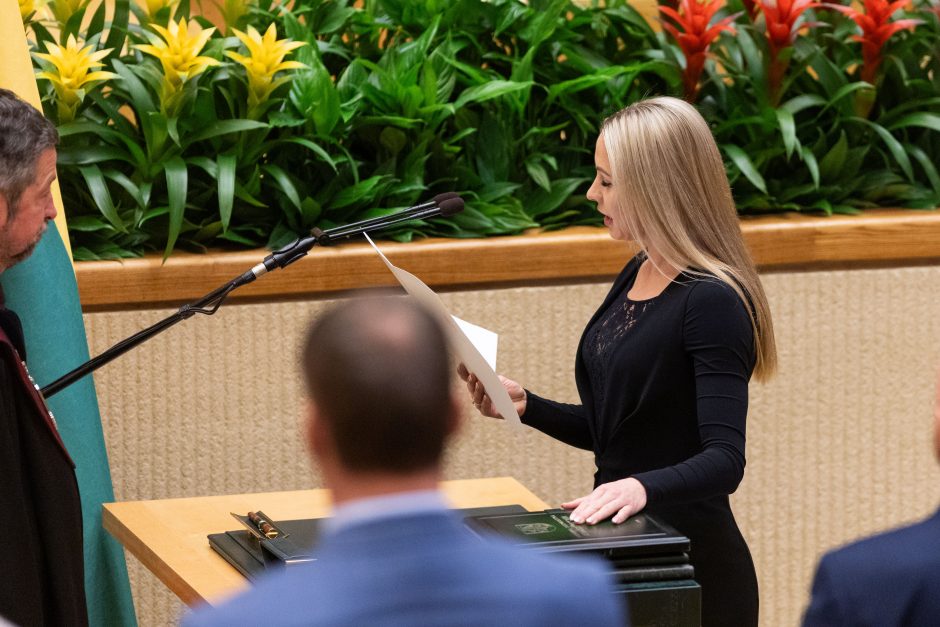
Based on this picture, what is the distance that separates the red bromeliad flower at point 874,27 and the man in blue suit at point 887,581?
102 inches

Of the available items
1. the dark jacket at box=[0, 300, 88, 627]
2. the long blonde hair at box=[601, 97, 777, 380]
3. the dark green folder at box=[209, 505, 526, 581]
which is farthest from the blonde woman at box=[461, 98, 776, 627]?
the dark jacket at box=[0, 300, 88, 627]

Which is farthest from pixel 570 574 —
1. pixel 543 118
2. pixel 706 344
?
pixel 543 118

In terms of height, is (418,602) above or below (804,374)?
above

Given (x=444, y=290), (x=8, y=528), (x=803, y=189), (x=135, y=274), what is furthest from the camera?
(x=803, y=189)

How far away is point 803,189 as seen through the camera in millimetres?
3545

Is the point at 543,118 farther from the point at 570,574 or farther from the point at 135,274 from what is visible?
the point at 570,574

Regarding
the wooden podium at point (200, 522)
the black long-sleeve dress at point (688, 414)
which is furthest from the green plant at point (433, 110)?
the black long-sleeve dress at point (688, 414)

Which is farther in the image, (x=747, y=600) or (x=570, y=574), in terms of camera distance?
(x=747, y=600)

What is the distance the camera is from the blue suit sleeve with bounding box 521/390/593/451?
8.05 ft

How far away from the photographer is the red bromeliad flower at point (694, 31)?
3443 mm

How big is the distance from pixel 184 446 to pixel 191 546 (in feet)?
3.48

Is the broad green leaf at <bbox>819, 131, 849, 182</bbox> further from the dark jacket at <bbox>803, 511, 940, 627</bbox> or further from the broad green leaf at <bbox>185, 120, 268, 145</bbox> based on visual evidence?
the dark jacket at <bbox>803, 511, 940, 627</bbox>

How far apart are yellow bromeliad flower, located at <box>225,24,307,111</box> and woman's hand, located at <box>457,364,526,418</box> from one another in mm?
989

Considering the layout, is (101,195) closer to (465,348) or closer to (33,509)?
(33,509)
